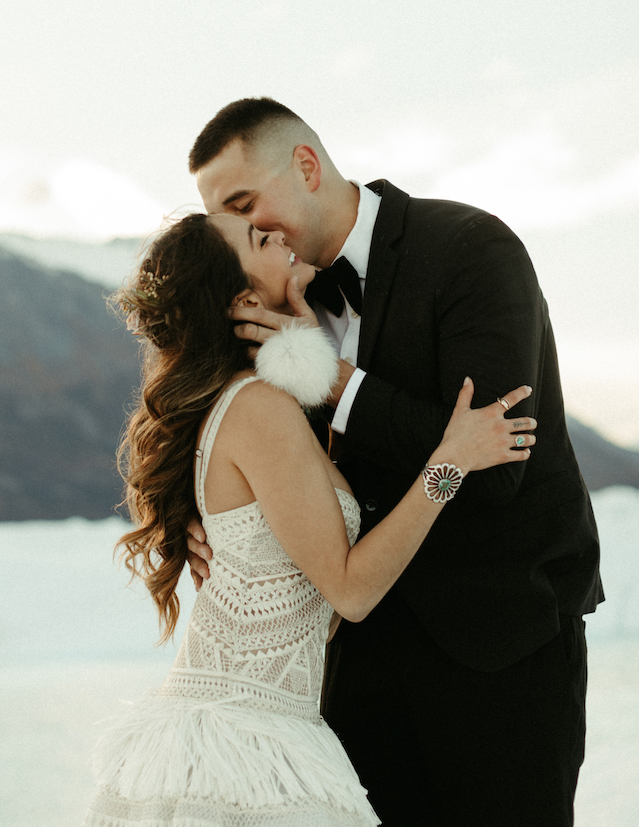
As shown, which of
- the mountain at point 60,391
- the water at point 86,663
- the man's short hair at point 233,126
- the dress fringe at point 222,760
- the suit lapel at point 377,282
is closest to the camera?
the dress fringe at point 222,760

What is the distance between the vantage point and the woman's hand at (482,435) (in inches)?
54.4

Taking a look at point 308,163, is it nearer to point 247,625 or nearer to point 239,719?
point 247,625

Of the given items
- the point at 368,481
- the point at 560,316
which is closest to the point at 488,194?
the point at 560,316

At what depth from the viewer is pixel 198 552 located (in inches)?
61.2

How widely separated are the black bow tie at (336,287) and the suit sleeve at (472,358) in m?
0.25

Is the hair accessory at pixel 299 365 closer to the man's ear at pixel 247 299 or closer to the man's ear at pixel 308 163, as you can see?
the man's ear at pixel 247 299

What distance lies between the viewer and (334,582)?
137cm

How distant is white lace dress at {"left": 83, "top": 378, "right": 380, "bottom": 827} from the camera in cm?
124

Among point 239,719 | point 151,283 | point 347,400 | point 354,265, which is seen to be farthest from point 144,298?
point 239,719

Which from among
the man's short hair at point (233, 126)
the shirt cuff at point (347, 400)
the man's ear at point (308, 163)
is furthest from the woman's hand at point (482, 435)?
the man's short hair at point (233, 126)

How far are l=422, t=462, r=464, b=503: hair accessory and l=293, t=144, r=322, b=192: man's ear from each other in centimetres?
91

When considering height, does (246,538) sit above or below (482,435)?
below

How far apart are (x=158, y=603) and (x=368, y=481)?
0.55 metres

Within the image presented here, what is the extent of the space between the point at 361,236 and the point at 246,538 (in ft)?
2.74
